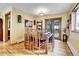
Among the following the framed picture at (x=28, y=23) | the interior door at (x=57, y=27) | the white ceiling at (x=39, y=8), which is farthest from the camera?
the framed picture at (x=28, y=23)

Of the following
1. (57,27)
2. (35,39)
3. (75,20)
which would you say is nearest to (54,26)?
(57,27)

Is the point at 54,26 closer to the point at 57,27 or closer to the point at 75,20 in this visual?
the point at 57,27

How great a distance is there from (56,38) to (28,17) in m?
1.18

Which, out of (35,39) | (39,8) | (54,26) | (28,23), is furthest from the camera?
(35,39)

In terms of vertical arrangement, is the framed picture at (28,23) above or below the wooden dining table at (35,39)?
above

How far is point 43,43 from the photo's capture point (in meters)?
3.72

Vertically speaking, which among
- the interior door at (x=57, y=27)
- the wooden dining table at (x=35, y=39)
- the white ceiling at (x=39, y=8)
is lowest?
the wooden dining table at (x=35, y=39)

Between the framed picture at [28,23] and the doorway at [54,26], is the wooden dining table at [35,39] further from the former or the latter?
the doorway at [54,26]

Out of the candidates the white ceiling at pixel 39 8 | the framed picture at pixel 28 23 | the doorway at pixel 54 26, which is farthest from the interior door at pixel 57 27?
the framed picture at pixel 28 23

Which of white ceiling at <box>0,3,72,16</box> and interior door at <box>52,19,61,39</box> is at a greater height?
white ceiling at <box>0,3,72,16</box>

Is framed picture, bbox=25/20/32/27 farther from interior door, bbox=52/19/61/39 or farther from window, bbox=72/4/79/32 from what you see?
window, bbox=72/4/79/32

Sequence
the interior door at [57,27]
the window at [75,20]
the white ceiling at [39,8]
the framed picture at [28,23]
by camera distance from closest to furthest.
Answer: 1. the white ceiling at [39,8]
2. the window at [75,20]
3. the interior door at [57,27]
4. the framed picture at [28,23]

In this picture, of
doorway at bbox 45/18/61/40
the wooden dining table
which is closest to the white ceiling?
doorway at bbox 45/18/61/40

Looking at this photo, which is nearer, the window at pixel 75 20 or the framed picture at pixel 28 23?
the window at pixel 75 20
